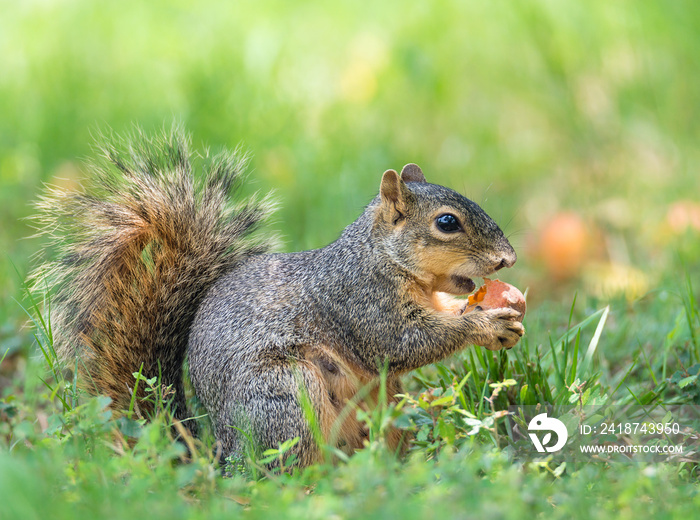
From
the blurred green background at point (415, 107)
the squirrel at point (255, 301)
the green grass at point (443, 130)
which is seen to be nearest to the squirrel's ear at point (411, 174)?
the squirrel at point (255, 301)

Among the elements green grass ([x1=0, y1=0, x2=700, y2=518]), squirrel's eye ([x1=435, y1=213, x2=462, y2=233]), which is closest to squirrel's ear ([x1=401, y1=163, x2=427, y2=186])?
green grass ([x1=0, y1=0, x2=700, y2=518])

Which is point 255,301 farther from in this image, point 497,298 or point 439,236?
point 497,298

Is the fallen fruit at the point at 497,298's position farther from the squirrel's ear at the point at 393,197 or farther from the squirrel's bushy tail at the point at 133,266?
the squirrel's bushy tail at the point at 133,266

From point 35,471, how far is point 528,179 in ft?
14.3

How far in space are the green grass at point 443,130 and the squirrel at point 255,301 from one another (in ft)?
0.56

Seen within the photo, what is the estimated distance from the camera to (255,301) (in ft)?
8.51

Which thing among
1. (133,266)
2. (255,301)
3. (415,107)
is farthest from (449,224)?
(415,107)

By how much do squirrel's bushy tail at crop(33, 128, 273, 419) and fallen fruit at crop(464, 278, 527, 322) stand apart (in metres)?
0.93

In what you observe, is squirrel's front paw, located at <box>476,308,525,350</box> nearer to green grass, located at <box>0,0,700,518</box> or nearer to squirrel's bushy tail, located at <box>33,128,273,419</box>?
green grass, located at <box>0,0,700,518</box>

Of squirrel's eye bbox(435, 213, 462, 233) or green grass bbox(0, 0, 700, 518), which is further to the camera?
green grass bbox(0, 0, 700, 518)

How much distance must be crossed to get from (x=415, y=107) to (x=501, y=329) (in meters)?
3.63

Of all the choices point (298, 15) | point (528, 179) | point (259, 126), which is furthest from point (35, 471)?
point (298, 15)

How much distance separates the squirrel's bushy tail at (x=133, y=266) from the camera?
2590 millimetres

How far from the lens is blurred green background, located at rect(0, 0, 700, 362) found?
182 inches
